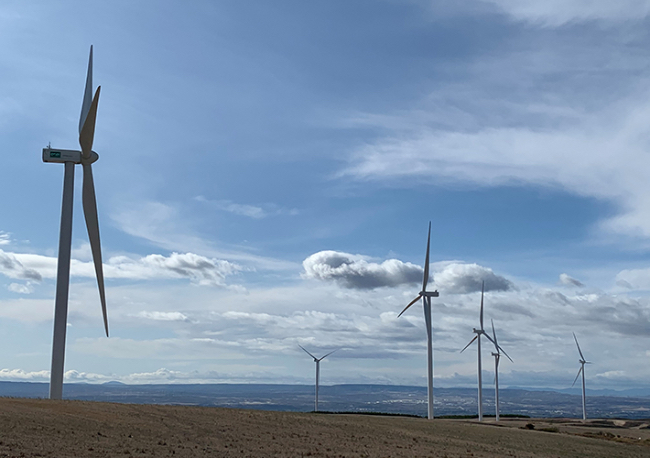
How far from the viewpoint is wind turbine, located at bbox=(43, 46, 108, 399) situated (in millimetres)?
40531

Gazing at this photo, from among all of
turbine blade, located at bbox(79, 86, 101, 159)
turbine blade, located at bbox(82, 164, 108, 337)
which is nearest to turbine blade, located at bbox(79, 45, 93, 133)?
turbine blade, located at bbox(79, 86, 101, 159)

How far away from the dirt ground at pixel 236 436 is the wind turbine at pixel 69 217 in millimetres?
3487

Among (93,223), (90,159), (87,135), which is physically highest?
(87,135)

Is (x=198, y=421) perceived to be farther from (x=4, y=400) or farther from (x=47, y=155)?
(x=47, y=155)

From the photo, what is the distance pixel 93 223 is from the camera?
43375 millimetres

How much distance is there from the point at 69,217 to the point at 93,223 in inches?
62.1

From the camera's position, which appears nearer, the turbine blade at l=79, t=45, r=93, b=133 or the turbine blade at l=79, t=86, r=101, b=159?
the turbine blade at l=79, t=86, r=101, b=159

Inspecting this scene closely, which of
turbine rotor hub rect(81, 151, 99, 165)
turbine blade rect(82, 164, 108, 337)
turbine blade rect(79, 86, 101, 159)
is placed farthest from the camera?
turbine rotor hub rect(81, 151, 99, 165)

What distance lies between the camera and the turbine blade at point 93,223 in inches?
1633

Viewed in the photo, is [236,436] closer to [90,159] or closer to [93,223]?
[93,223]

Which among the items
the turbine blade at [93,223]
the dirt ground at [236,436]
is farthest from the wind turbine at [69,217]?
the dirt ground at [236,436]

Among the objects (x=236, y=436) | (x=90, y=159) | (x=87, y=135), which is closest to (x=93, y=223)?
(x=90, y=159)

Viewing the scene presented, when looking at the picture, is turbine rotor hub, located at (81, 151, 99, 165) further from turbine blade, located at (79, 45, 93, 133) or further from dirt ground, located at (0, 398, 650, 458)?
dirt ground, located at (0, 398, 650, 458)

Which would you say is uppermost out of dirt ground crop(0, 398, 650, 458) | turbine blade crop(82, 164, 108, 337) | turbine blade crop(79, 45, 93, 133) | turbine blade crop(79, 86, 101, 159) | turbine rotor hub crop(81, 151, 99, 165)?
turbine blade crop(79, 45, 93, 133)
